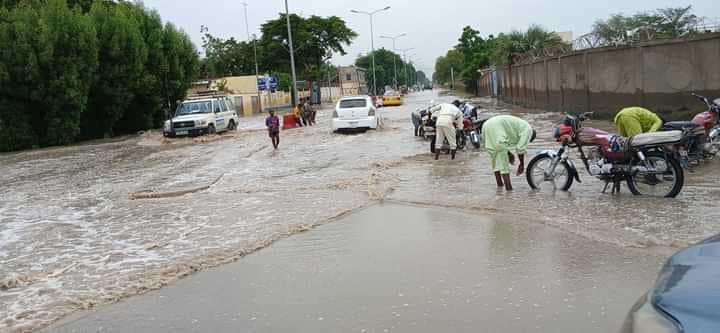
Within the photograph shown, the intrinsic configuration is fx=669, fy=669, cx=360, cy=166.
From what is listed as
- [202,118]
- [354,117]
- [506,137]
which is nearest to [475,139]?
[506,137]

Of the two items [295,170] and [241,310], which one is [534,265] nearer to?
[241,310]

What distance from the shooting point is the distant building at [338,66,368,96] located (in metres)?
111

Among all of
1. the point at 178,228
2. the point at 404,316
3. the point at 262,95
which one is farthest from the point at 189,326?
the point at 262,95

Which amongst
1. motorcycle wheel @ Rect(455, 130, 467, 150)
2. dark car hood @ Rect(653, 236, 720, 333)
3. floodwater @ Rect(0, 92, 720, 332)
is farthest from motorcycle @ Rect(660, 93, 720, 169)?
dark car hood @ Rect(653, 236, 720, 333)

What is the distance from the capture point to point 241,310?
5336 mm

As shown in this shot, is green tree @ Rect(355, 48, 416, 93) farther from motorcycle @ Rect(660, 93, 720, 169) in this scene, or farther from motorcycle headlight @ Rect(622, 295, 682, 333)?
motorcycle headlight @ Rect(622, 295, 682, 333)

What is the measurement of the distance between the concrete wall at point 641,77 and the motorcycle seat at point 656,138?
10474 millimetres

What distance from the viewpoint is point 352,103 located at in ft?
82.5

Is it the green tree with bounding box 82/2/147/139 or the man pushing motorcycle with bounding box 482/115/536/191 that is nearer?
the man pushing motorcycle with bounding box 482/115/536/191

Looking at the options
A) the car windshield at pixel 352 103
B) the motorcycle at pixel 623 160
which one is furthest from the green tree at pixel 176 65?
the motorcycle at pixel 623 160

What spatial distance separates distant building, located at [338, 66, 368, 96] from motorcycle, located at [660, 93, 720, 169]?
9638 cm

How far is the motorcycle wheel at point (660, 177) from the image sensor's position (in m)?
8.73

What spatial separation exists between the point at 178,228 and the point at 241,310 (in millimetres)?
4154

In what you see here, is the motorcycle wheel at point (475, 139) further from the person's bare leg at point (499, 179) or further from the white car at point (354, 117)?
the white car at point (354, 117)
